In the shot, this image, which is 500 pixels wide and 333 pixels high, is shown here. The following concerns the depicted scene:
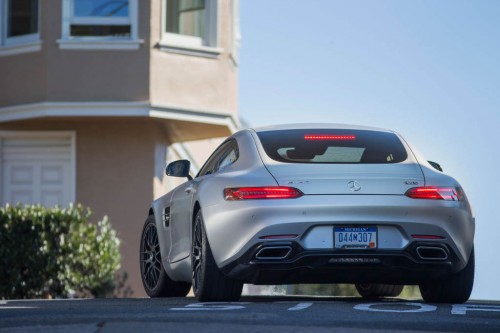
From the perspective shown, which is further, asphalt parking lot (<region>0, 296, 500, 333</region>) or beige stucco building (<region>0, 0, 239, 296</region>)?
beige stucco building (<region>0, 0, 239, 296</region>)

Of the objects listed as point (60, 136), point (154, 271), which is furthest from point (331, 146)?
point (60, 136)

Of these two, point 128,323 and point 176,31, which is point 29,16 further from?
point 128,323

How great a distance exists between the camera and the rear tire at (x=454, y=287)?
37.6ft

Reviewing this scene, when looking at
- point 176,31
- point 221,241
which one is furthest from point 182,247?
point 176,31

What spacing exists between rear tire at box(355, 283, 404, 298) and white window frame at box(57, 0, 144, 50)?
32.9ft

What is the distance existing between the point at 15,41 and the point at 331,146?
1373 cm

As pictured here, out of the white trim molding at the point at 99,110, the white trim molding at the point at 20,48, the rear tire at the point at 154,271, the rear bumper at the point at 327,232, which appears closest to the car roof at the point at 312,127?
the rear bumper at the point at 327,232

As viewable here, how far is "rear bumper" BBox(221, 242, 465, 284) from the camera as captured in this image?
10.7 meters

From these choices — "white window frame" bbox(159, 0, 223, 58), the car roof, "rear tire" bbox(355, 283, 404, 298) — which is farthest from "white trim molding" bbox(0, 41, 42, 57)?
the car roof

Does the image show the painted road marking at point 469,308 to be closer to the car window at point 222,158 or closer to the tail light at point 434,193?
the tail light at point 434,193

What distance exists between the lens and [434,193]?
11.1 metres

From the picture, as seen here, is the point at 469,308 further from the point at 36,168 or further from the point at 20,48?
the point at 36,168

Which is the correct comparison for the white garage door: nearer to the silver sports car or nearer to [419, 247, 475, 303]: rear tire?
the silver sports car

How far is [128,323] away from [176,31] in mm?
15988
